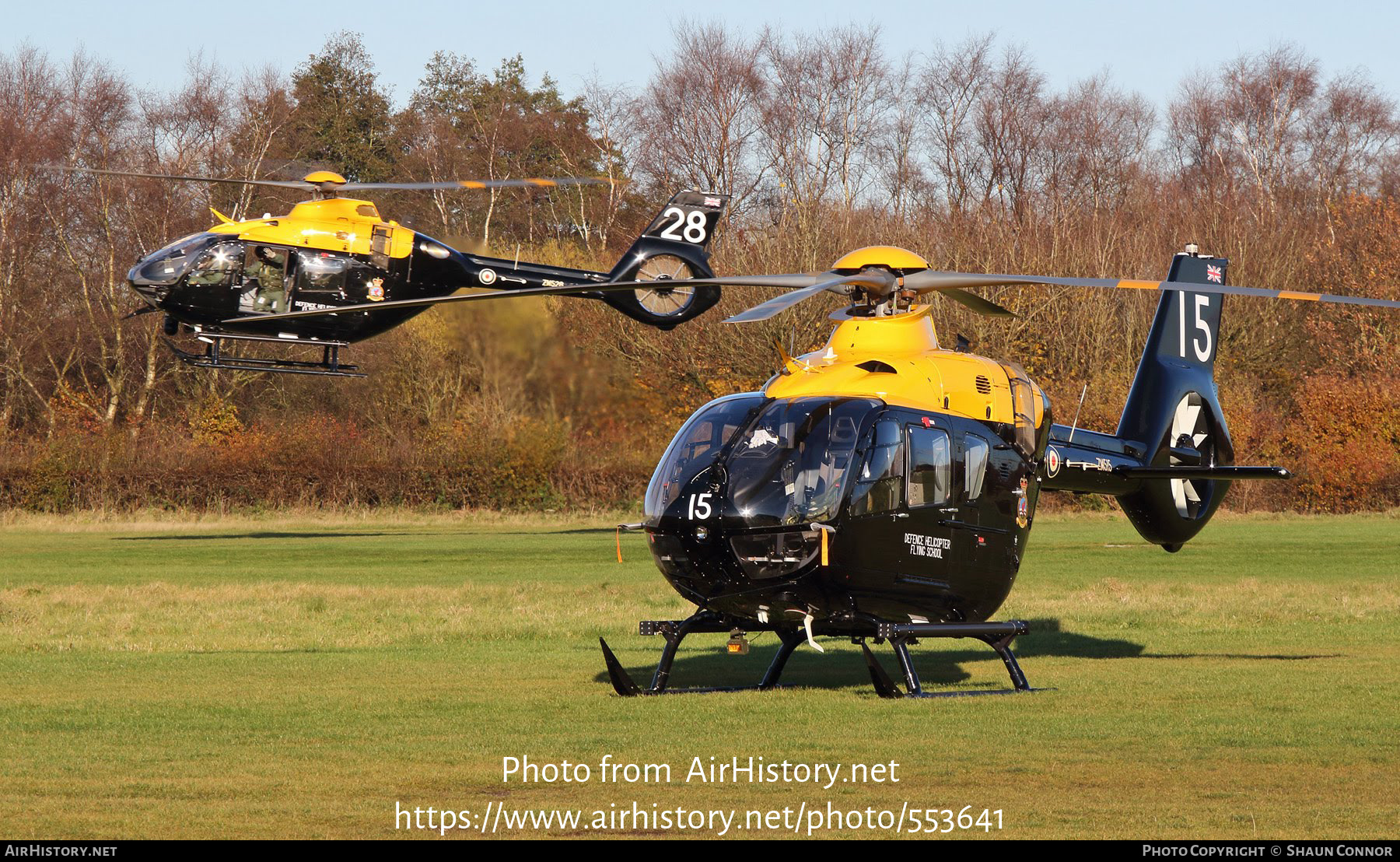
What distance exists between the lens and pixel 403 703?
44.3ft

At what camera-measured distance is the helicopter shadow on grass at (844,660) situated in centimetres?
1530

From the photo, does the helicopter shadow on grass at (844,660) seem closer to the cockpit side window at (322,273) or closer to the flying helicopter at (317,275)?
the flying helicopter at (317,275)

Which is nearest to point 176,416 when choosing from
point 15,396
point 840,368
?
point 15,396

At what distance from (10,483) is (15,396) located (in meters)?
7.11

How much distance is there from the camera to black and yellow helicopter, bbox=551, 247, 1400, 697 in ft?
40.8

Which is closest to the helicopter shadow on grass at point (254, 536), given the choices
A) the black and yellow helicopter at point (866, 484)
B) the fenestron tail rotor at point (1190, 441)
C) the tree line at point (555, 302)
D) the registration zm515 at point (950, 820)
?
the tree line at point (555, 302)

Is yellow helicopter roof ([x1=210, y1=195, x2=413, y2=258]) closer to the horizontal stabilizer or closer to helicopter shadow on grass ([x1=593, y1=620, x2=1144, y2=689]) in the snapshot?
helicopter shadow on grass ([x1=593, y1=620, x2=1144, y2=689])

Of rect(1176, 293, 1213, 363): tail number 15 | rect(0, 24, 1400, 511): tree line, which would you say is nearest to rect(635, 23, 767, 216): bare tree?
rect(0, 24, 1400, 511): tree line

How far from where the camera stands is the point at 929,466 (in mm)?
13258

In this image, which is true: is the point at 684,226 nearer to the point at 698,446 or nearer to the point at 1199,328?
the point at 1199,328

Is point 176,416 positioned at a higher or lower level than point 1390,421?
lower

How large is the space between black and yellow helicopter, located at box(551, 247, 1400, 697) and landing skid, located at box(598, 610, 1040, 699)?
23 millimetres

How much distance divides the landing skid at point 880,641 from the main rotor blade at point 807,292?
2.76 metres

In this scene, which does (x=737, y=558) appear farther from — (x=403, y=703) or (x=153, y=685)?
(x=153, y=685)
